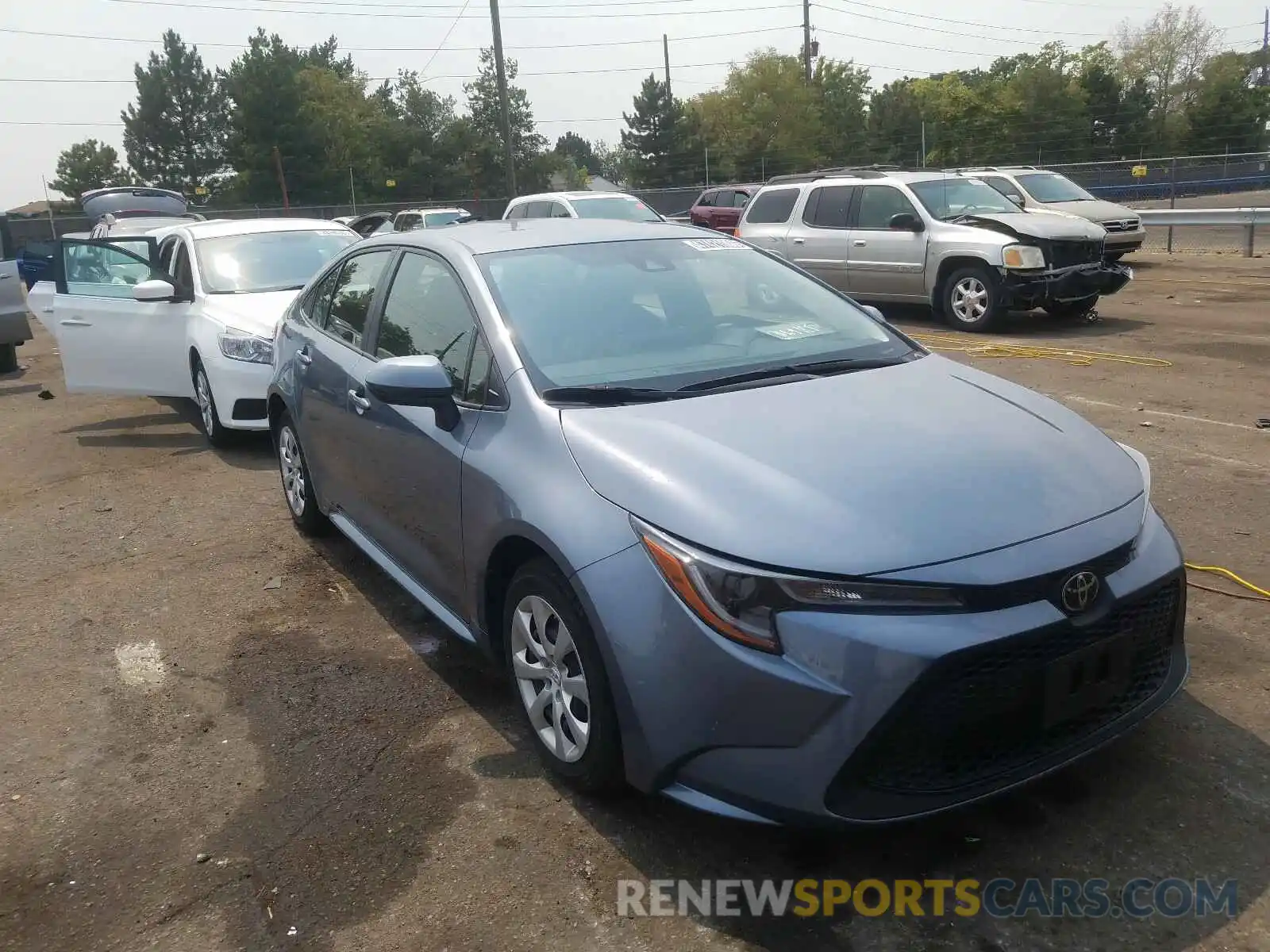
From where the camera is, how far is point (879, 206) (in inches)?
508

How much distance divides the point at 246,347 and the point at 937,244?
7.83m

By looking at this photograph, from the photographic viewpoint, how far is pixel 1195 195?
36.5 m

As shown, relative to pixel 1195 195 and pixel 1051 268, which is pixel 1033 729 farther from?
pixel 1195 195

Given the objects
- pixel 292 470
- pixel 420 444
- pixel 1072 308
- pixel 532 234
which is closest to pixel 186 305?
pixel 292 470

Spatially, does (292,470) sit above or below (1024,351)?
above

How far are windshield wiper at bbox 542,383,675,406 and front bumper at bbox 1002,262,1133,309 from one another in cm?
902

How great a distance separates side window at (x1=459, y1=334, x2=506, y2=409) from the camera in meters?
3.49

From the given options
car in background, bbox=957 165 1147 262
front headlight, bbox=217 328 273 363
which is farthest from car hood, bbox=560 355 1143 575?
car in background, bbox=957 165 1147 262

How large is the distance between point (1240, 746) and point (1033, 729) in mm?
1070

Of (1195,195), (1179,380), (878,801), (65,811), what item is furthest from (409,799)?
(1195,195)

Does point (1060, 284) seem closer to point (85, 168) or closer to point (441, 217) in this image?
point (441, 217)

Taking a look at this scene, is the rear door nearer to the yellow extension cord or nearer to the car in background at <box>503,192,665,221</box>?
the yellow extension cord

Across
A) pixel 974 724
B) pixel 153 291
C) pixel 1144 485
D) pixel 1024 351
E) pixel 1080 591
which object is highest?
pixel 153 291

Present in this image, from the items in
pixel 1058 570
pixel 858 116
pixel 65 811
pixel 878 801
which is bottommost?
pixel 65 811
